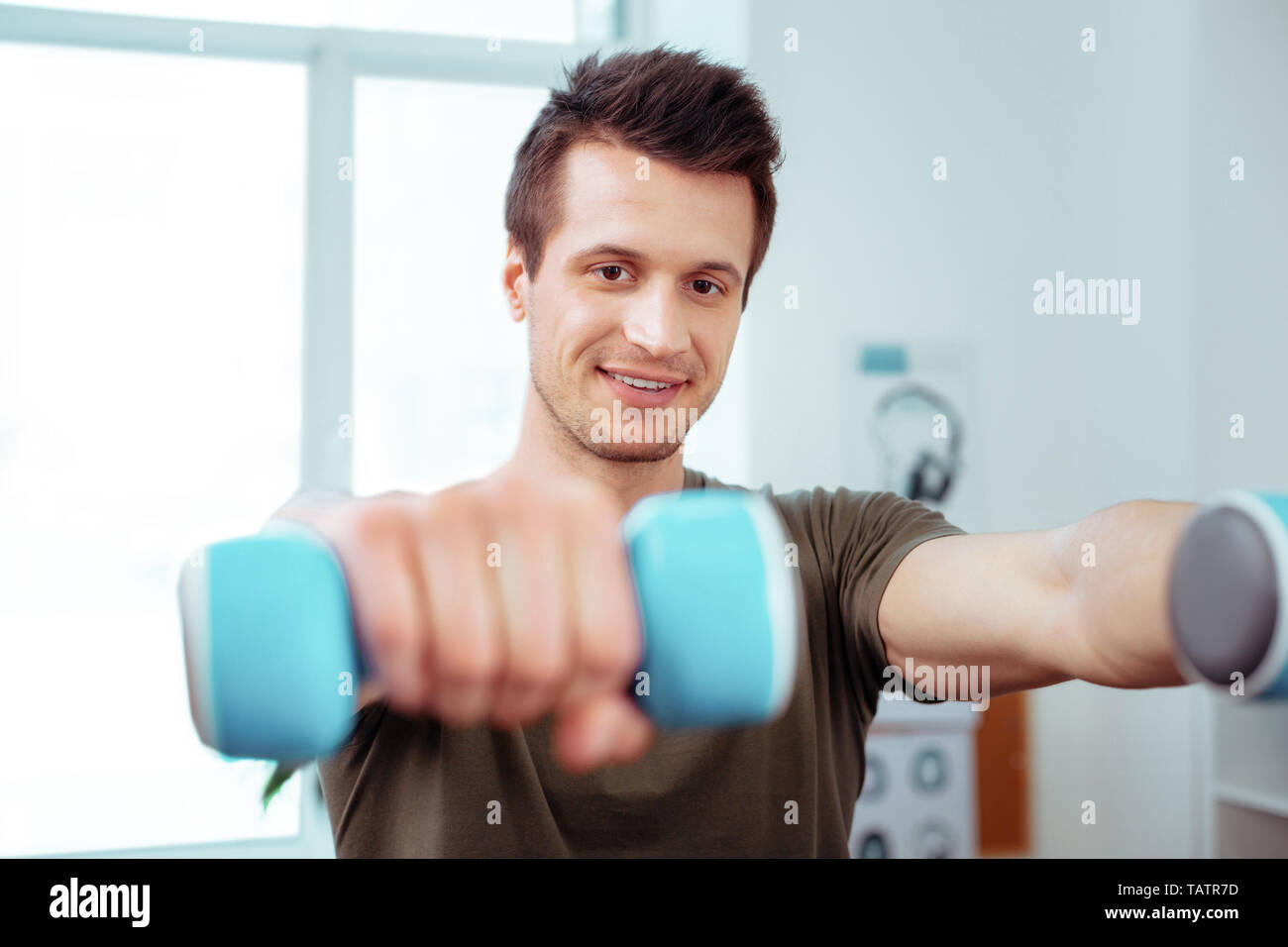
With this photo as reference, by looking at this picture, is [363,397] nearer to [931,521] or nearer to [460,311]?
[460,311]

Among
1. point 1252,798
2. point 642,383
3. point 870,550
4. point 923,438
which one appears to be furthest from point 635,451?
point 1252,798

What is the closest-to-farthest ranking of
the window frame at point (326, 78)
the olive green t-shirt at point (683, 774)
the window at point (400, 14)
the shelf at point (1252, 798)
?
the olive green t-shirt at point (683, 774), the shelf at point (1252, 798), the window frame at point (326, 78), the window at point (400, 14)

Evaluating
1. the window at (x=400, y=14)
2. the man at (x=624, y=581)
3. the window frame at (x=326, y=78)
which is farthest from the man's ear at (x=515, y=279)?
the window at (x=400, y=14)

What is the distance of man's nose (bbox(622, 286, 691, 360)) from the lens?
0.65 meters

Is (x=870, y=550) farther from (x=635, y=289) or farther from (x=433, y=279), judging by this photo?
(x=433, y=279)

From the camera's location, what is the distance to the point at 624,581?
0.89 feet

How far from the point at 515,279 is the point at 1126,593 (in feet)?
2.09

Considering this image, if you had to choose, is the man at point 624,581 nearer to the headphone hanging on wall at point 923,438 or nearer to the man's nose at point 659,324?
the man's nose at point 659,324

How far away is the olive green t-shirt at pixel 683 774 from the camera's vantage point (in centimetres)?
60

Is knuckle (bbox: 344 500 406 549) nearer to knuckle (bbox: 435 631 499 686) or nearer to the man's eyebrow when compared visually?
knuckle (bbox: 435 631 499 686)

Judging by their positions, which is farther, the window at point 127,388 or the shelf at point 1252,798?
the window at point 127,388

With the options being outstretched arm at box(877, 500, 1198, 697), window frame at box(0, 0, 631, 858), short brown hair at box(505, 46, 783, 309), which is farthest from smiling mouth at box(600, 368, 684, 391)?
window frame at box(0, 0, 631, 858)

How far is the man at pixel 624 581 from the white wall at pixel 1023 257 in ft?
2.94

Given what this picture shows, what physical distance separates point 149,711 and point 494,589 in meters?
1.77
